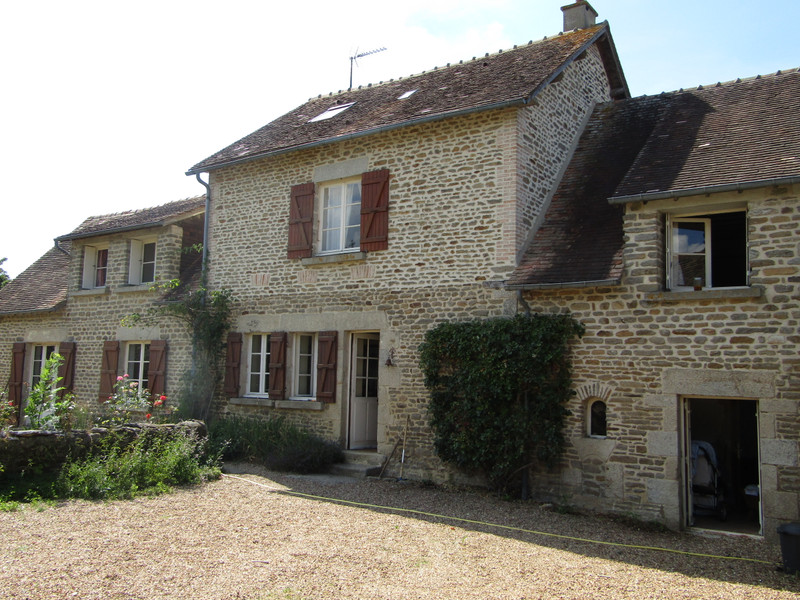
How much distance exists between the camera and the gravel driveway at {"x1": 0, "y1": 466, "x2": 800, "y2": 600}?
16.7ft

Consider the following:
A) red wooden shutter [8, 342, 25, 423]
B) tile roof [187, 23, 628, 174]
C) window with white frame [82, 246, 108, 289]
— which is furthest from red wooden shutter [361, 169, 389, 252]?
red wooden shutter [8, 342, 25, 423]

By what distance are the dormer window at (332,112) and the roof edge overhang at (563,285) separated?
5411 mm

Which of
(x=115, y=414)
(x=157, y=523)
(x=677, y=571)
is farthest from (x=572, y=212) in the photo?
(x=115, y=414)

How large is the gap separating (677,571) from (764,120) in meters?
5.90

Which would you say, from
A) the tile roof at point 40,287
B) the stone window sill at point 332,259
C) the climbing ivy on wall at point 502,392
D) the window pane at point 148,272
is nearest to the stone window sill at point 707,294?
the climbing ivy on wall at point 502,392

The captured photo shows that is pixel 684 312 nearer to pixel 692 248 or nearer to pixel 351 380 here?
pixel 692 248

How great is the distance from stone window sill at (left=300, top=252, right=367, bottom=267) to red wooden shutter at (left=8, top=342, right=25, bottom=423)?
8.09 meters

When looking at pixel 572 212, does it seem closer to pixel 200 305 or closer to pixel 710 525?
pixel 710 525

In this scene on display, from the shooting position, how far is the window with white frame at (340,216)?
11133 millimetres

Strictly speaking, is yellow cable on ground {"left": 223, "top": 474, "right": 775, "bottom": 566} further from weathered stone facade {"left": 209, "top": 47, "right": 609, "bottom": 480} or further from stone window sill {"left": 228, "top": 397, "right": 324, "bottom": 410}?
stone window sill {"left": 228, "top": 397, "right": 324, "bottom": 410}

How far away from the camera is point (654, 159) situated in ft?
28.3

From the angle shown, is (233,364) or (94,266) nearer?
(233,364)

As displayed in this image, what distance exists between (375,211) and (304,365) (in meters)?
2.89

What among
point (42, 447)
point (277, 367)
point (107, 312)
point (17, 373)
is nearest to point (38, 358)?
point (17, 373)
